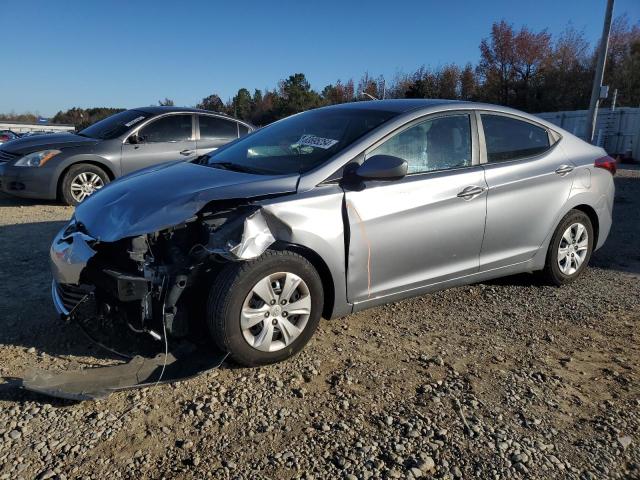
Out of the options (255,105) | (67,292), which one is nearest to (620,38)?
(255,105)

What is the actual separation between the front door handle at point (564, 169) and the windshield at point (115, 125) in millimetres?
6282

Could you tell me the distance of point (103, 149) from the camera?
7746 mm

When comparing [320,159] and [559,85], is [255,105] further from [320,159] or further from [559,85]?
[320,159]

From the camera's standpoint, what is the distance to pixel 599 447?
2480 millimetres

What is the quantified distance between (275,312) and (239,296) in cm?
28

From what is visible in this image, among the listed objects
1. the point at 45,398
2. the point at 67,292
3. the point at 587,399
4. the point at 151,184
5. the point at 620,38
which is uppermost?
the point at 620,38

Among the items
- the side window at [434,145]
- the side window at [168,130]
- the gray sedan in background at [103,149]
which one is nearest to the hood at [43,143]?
the gray sedan in background at [103,149]

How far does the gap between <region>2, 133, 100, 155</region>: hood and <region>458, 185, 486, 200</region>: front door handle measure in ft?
20.1

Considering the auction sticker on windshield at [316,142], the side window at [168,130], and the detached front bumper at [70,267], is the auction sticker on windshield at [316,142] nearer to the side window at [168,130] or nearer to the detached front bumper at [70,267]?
the detached front bumper at [70,267]

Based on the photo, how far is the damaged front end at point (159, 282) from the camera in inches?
113

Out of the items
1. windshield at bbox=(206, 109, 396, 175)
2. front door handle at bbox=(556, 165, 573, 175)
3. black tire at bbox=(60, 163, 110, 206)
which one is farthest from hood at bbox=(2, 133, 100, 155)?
front door handle at bbox=(556, 165, 573, 175)

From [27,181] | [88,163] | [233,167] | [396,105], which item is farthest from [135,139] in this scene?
[396,105]

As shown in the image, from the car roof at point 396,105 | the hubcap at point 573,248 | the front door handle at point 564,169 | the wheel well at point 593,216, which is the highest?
the car roof at point 396,105

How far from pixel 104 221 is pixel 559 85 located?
40126 millimetres
